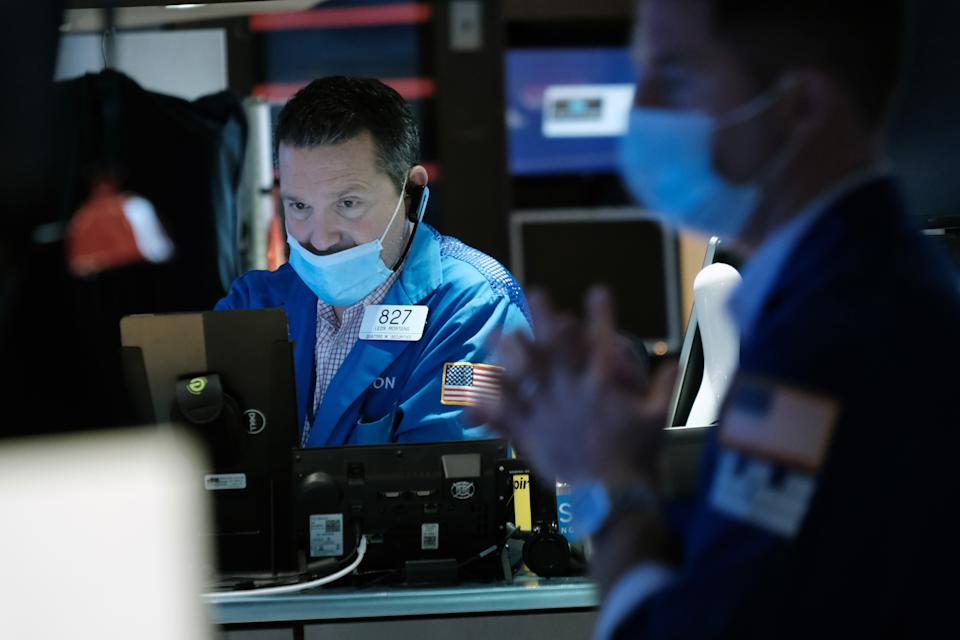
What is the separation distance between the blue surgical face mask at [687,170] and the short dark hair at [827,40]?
35 mm

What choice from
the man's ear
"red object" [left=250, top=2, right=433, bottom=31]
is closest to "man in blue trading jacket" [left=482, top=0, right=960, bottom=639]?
the man's ear

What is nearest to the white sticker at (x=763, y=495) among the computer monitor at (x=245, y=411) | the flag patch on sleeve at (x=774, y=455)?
the flag patch on sleeve at (x=774, y=455)

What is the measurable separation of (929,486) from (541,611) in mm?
1175

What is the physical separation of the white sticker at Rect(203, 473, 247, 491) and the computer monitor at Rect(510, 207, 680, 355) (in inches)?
153

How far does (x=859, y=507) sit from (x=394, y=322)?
2002mm

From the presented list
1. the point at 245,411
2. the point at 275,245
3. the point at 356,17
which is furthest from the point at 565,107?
the point at 245,411

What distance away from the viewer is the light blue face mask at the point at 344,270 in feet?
9.13

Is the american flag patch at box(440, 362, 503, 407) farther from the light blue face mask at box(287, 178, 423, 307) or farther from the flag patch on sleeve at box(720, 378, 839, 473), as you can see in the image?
the flag patch on sleeve at box(720, 378, 839, 473)

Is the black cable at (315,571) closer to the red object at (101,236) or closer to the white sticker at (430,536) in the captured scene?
the white sticker at (430,536)

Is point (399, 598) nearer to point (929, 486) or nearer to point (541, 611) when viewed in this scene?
point (541, 611)

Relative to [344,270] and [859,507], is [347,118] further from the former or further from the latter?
[859,507]

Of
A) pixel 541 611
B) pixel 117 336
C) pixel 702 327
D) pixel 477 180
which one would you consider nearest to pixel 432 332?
pixel 702 327

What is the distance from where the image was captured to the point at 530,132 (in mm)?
6422

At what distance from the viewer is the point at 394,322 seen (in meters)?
2.75
